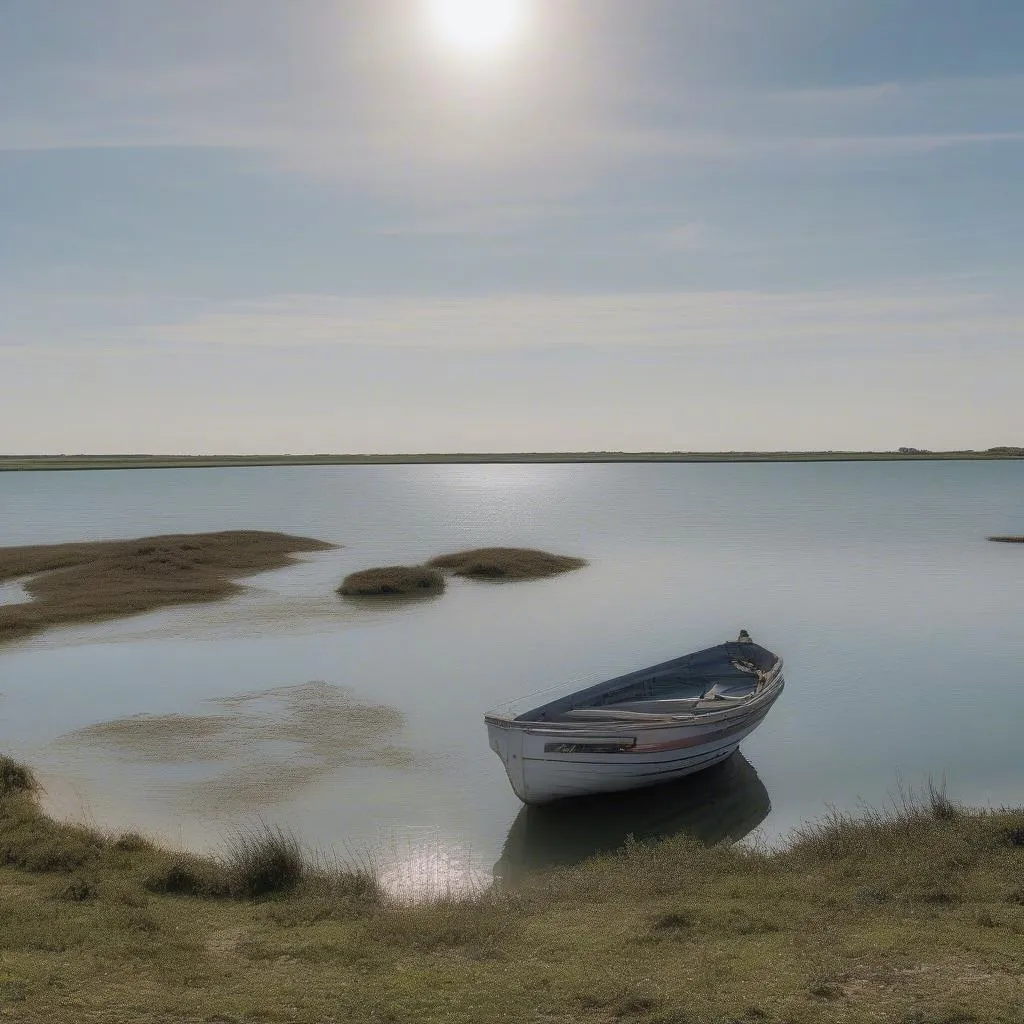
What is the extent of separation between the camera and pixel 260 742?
24.4 meters

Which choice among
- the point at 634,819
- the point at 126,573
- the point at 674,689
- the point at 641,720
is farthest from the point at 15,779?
the point at 126,573

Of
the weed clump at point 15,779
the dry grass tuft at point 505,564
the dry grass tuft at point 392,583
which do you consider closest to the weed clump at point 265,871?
the weed clump at point 15,779

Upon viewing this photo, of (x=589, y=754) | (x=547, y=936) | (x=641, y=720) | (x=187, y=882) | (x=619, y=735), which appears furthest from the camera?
(x=641, y=720)

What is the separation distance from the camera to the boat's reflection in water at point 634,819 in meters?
17.7

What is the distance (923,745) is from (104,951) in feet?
62.9

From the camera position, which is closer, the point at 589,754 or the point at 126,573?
the point at 589,754

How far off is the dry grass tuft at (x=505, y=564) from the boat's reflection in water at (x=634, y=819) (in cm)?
3657

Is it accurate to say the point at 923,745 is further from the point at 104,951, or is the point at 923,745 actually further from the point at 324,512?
the point at 324,512

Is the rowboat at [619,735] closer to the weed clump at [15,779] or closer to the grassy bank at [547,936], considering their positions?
the grassy bank at [547,936]

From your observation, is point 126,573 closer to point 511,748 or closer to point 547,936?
point 511,748

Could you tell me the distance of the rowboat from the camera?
1930cm

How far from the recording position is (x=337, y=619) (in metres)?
43.0

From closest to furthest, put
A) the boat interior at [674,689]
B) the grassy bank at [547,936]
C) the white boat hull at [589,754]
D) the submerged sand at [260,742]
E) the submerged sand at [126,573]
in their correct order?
the grassy bank at [547,936] < the white boat hull at [589,754] < the submerged sand at [260,742] < the boat interior at [674,689] < the submerged sand at [126,573]

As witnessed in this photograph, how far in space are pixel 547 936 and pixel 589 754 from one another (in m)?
7.58
